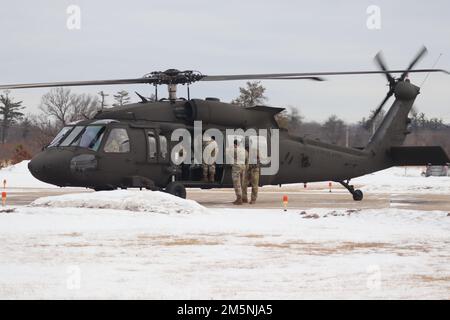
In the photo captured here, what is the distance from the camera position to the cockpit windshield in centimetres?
1973

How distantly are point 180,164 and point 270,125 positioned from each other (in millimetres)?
3346

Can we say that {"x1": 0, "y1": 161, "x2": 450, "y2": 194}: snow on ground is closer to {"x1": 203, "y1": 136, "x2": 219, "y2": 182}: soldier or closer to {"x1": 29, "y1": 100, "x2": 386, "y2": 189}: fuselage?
{"x1": 29, "y1": 100, "x2": 386, "y2": 189}: fuselage

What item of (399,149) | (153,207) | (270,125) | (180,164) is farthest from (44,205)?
(399,149)

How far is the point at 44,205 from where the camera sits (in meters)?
17.0

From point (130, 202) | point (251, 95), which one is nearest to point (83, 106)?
point (251, 95)

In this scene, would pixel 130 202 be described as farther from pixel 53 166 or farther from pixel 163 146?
pixel 163 146

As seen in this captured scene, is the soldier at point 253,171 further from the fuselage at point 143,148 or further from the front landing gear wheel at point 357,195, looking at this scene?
the front landing gear wheel at point 357,195

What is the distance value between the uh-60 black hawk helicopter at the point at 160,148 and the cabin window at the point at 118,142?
0.03 m

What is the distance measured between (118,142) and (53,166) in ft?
6.10

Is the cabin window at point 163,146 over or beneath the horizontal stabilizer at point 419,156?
over

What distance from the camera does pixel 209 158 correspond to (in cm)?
2152

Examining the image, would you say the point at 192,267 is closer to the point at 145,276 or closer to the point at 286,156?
the point at 145,276

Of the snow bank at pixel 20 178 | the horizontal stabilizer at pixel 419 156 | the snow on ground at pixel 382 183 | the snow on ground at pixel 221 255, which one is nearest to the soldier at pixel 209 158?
the snow on ground at pixel 221 255

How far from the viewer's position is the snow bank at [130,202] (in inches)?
636
